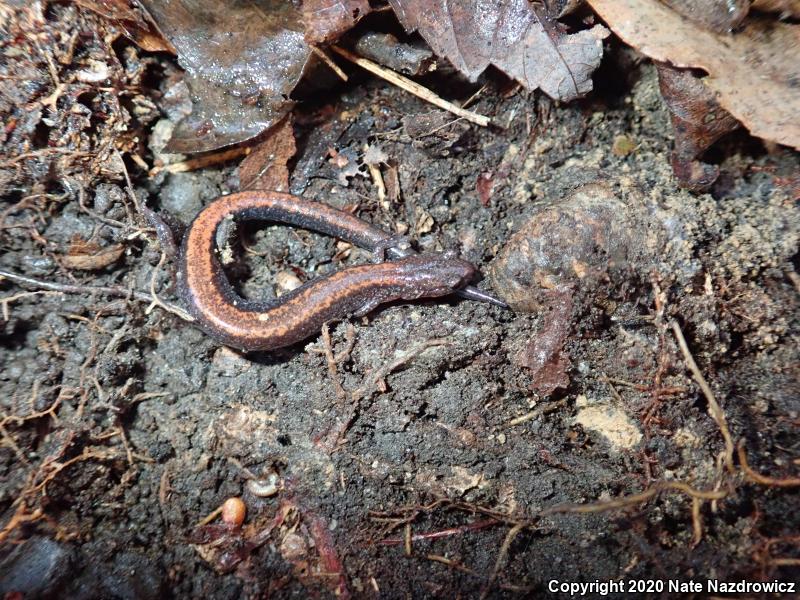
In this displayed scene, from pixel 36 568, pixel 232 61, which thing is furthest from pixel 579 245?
pixel 36 568

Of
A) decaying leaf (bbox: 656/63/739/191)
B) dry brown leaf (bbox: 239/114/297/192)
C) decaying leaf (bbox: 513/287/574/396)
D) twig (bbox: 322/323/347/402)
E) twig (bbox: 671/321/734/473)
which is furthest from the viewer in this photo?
dry brown leaf (bbox: 239/114/297/192)

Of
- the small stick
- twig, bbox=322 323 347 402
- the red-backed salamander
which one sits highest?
the small stick

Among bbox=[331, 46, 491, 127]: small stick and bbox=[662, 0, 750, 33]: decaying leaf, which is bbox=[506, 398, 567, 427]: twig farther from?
bbox=[662, 0, 750, 33]: decaying leaf

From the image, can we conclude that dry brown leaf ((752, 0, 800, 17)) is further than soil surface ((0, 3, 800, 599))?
No

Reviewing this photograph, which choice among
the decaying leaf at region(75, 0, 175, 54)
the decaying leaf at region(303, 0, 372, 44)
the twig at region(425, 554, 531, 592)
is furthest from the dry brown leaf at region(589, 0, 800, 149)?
the decaying leaf at region(75, 0, 175, 54)

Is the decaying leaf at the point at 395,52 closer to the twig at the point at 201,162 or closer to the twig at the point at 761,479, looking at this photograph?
the twig at the point at 201,162
